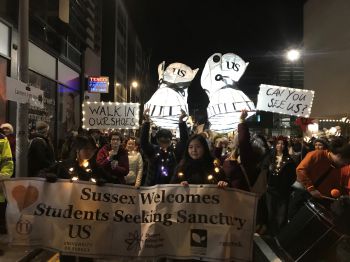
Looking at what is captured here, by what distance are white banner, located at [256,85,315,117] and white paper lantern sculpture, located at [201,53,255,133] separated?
2.31ft

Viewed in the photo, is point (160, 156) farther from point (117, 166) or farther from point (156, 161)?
point (117, 166)

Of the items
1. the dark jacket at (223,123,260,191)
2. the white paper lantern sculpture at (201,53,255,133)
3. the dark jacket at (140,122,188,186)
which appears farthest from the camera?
the white paper lantern sculpture at (201,53,255,133)

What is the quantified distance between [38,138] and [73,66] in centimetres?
1672

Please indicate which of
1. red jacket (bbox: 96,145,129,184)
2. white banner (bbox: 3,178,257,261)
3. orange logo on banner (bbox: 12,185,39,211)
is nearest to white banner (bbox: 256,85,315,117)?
red jacket (bbox: 96,145,129,184)

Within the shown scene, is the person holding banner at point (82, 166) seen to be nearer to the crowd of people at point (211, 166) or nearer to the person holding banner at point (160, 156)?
the crowd of people at point (211, 166)

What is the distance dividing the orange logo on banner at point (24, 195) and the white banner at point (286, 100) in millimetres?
7089

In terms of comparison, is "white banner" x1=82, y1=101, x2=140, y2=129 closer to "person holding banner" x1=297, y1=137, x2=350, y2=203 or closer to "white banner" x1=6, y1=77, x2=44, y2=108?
"white banner" x1=6, y1=77, x2=44, y2=108

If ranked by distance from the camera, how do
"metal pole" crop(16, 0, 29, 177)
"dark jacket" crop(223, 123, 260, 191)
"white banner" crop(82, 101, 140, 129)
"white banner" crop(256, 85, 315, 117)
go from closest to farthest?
"dark jacket" crop(223, 123, 260, 191) < "metal pole" crop(16, 0, 29, 177) < "white banner" crop(256, 85, 315, 117) < "white banner" crop(82, 101, 140, 129)

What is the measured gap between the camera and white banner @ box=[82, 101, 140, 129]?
1153cm

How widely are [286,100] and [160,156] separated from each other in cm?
497

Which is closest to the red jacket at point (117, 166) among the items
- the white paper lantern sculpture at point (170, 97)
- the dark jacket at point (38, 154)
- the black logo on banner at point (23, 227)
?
the black logo on banner at point (23, 227)

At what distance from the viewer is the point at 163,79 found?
11.6 meters

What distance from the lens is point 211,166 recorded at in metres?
5.19

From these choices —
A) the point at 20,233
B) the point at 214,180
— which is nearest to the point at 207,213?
the point at 214,180
